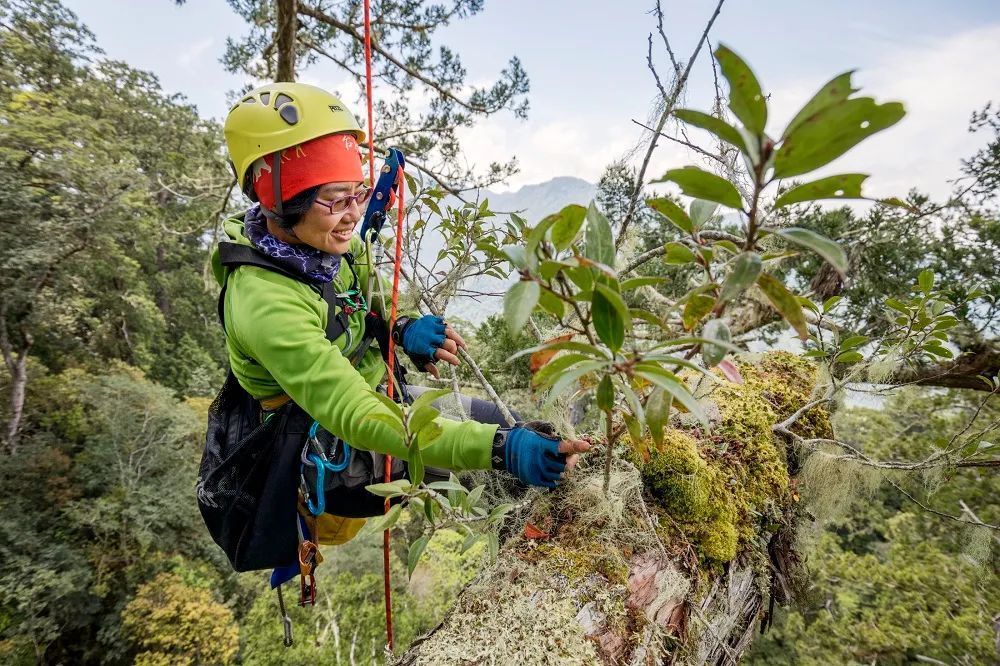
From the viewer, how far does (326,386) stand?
1.25m

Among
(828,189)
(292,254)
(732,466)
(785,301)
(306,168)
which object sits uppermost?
(306,168)

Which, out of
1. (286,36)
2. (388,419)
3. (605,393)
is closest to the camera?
(605,393)

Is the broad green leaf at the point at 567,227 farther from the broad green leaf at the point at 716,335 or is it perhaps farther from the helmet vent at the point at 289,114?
the helmet vent at the point at 289,114

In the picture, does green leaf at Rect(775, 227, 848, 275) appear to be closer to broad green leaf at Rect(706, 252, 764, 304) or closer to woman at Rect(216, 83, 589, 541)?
broad green leaf at Rect(706, 252, 764, 304)

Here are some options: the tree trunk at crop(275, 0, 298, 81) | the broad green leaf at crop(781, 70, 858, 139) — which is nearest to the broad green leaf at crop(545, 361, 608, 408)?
the broad green leaf at crop(781, 70, 858, 139)

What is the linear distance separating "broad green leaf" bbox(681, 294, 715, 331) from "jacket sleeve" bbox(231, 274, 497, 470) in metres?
0.61

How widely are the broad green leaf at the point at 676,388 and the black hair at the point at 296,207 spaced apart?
1256 millimetres

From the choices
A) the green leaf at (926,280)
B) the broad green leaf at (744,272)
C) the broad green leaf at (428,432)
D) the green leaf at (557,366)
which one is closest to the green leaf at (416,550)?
the broad green leaf at (428,432)

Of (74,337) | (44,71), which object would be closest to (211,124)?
(44,71)

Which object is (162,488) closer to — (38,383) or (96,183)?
(38,383)

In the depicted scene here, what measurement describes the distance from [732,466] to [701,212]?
1.42 m

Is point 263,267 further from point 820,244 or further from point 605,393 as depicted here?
point 820,244

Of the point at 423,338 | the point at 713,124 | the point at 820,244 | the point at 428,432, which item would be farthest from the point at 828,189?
the point at 423,338

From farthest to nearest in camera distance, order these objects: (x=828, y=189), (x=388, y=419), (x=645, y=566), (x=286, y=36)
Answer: (x=286, y=36) < (x=645, y=566) < (x=388, y=419) < (x=828, y=189)
